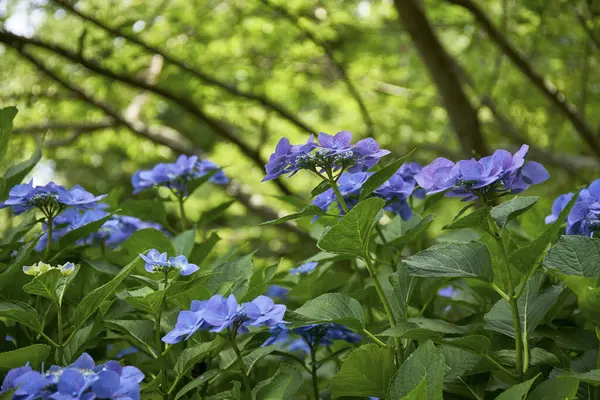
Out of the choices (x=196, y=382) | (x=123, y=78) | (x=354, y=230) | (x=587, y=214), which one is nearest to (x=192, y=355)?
(x=196, y=382)

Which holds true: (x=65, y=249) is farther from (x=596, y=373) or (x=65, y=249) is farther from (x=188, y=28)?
(x=188, y=28)

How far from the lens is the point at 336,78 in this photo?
559cm

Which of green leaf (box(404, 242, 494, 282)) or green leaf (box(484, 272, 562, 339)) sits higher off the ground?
green leaf (box(404, 242, 494, 282))

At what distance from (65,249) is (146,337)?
1.01 feet

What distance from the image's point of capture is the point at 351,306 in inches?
38.1

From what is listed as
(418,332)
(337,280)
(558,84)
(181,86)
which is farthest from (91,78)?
(418,332)

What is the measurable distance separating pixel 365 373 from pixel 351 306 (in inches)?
4.0

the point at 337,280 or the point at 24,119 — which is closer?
the point at 337,280

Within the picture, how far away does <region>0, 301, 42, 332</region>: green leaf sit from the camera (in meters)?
0.93

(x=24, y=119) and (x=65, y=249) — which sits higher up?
(x=24, y=119)

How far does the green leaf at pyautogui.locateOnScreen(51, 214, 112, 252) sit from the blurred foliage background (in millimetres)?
1625

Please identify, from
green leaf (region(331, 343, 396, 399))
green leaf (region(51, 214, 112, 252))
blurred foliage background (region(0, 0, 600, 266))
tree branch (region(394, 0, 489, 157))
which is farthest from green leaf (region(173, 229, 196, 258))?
tree branch (region(394, 0, 489, 157))

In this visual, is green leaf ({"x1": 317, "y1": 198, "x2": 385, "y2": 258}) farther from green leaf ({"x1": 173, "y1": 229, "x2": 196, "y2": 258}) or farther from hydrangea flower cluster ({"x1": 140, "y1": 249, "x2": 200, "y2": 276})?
green leaf ({"x1": 173, "y1": 229, "x2": 196, "y2": 258})

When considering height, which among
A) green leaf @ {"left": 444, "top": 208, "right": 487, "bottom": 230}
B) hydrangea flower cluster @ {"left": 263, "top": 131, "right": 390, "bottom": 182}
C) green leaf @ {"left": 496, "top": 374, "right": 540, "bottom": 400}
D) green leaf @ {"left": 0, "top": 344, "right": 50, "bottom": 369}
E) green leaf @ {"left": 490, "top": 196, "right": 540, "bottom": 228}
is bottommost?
green leaf @ {"left": 496, "top": 374, "right": 540, "bottom": 400}
